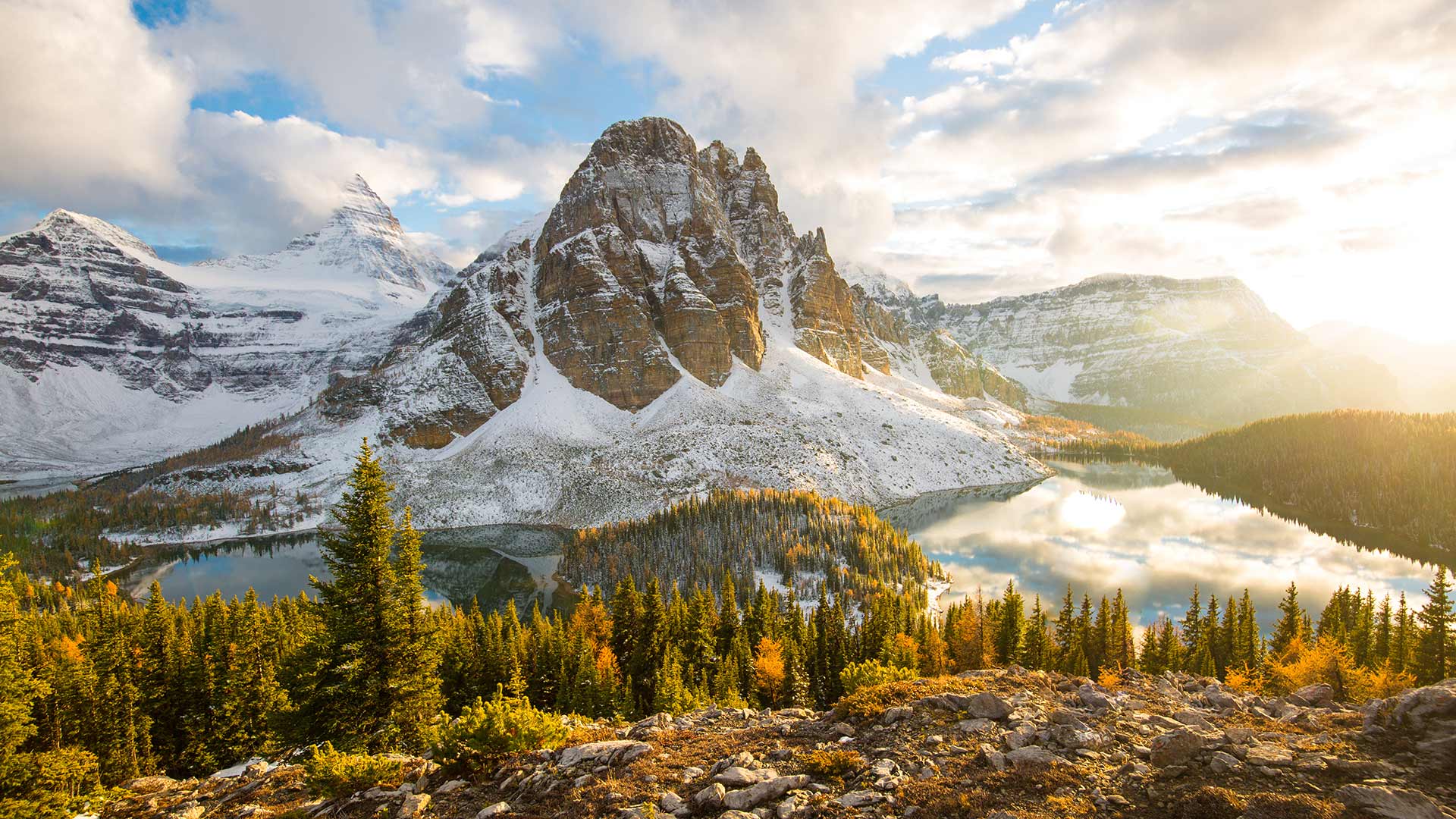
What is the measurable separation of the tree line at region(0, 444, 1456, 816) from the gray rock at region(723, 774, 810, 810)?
22.0ft

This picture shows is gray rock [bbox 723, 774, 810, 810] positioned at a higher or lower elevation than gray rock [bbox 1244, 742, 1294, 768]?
lower

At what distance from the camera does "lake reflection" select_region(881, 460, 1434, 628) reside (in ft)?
→ 262

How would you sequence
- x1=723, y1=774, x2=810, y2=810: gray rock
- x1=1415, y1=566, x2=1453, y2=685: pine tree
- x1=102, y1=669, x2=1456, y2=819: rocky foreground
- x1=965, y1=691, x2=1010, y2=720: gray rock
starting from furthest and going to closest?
1. x1=1415, y1=566, x2=1453, y2=685: pine tree
2. x1=965, y1=691, x2=1010, y2=720: gray rock
3. x1=723, y1=774, x2=810, y2=810: gray rock
4. x1=102, y1=669, x2=1456, y2=819: rocky foreground

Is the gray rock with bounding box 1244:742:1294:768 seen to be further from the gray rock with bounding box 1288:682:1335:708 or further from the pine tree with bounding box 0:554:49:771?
the pine tree with bounding box 0:554:49:771

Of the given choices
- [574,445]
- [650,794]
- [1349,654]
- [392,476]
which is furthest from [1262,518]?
[392,476]

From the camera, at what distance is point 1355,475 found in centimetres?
13325

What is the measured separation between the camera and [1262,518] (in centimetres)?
12550

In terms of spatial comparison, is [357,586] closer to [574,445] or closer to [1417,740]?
[1417,740]

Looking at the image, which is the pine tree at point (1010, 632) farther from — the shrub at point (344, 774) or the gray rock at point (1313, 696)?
the shrub at point (344, 774)

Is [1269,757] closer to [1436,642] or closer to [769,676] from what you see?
[769,676]

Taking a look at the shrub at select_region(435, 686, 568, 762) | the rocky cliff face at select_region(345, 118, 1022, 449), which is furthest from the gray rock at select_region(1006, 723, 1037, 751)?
the rocky cliff face at select_region(345, 118, 1022, 449)

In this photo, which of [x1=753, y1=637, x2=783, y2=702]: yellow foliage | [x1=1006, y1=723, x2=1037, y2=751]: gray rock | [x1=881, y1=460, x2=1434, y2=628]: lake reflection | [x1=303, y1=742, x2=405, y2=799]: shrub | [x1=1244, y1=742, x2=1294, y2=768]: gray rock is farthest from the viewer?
[x1=881, y1=460, x2=1434, y2=628]: lake reflection

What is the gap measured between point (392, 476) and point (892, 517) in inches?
4401

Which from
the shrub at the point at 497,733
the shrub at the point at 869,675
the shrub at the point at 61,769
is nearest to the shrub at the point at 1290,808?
the shrub at the point at 497,733
